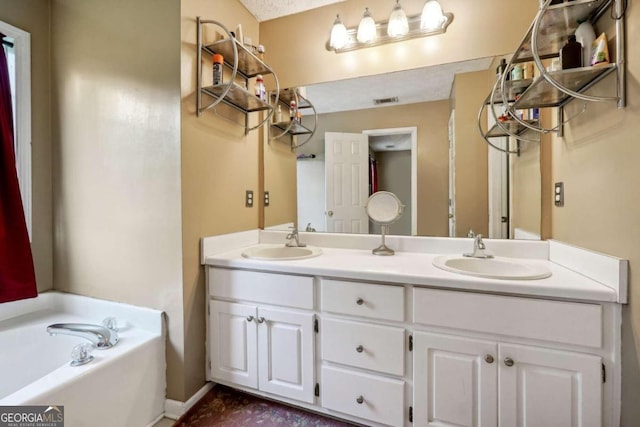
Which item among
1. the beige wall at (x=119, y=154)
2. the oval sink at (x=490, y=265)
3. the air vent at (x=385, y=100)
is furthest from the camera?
the air vent at (x=385, y=100)

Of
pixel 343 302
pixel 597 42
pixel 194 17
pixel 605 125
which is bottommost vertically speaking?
pixel 343 302

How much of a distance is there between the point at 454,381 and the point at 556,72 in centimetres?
123

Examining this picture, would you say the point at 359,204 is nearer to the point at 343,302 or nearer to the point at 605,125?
the point at 343,302

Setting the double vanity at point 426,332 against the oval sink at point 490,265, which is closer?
the double vanity at point 426,332

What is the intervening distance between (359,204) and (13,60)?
2.22 meters

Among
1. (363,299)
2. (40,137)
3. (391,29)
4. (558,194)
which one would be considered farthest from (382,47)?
(40,137)

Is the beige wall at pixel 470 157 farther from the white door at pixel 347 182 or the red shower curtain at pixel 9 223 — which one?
the red shower curtain at pixel 9 223

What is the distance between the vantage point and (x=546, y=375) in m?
1.00

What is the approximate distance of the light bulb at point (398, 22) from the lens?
163cm

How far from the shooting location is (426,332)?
3.77ft

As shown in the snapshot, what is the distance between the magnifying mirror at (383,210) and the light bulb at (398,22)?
37.5 inches

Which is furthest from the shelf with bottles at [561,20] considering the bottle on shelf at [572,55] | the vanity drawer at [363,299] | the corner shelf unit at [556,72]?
the vanity drawer at [363,299]

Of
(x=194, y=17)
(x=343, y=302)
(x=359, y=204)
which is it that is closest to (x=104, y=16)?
(x=194, y=17)

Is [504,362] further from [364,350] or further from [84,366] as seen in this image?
[84,366]
